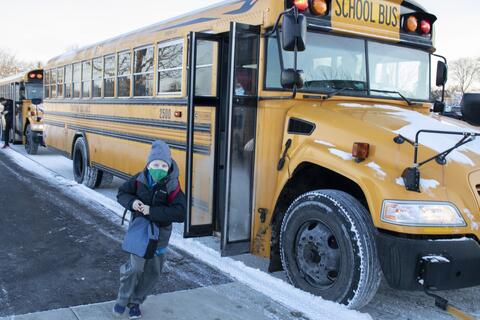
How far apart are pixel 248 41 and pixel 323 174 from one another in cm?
130

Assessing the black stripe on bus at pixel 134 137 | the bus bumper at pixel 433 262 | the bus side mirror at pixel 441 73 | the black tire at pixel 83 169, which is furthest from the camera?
the black tire at pixel 83 169

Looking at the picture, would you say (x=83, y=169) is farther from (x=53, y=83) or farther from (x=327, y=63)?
(x=327, y=63)

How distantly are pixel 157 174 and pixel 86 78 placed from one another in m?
5.64

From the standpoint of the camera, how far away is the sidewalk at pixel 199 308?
140 inches

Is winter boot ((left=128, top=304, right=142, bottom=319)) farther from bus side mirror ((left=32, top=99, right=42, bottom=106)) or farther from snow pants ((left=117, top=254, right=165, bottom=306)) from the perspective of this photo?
bus side mirror ((left=32, top=99, right=42, bottom=106))

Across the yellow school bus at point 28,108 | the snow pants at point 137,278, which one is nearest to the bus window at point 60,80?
the yellow school bus at point 28,108

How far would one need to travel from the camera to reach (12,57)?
80438 millimetres

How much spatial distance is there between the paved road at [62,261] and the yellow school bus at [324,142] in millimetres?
497

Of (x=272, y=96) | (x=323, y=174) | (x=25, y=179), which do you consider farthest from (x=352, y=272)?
(x=25, y=179)

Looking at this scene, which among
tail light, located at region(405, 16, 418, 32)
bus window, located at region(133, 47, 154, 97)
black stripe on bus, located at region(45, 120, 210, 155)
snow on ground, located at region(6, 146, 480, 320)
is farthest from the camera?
bus window, located at region(133, 47, 154, 97)

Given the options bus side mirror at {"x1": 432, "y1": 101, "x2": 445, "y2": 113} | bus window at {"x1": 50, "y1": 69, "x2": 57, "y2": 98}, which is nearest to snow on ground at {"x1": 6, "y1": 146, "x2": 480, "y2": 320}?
bus side mirror at {"x1": 432, "y1": 101, "x2": 445, "y2": 113}

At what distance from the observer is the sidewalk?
11.7 feet

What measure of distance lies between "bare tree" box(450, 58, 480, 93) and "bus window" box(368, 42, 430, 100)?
261 feet

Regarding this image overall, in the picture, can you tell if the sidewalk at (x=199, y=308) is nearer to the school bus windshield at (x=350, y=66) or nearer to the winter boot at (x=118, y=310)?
the winter boot at (x=118, y=310)
